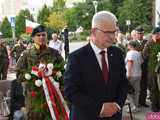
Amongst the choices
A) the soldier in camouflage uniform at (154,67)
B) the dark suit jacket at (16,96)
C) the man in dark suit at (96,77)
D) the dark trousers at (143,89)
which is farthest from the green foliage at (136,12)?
the man in dark suit at (96,77)

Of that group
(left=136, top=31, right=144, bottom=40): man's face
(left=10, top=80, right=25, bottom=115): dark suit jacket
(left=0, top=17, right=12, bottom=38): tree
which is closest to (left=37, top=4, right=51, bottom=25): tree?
(left=0, top=17, right=12, bottom=38): tree

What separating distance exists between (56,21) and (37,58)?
250 feet

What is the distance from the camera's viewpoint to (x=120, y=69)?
423cm

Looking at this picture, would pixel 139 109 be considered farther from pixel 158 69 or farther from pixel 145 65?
pixel 158 69

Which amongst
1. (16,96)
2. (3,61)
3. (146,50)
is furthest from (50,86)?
(3,61)

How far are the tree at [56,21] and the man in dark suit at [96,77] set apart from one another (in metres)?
77.0

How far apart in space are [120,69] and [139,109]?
275 inches

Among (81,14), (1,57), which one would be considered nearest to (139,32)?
(1,57)

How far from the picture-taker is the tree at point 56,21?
82125 millimetres

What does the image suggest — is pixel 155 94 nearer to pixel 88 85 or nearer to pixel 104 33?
pixel 88 85

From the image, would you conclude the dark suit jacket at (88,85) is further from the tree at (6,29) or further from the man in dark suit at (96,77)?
the tree at (6,29)

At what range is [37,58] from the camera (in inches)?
267

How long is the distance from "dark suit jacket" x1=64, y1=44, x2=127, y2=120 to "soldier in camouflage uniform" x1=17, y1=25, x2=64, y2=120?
8.65ft

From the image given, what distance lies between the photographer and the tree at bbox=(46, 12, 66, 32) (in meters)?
82.1
